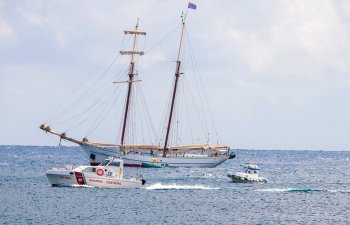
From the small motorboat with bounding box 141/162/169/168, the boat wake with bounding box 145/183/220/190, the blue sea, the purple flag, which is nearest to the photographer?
the blue sea

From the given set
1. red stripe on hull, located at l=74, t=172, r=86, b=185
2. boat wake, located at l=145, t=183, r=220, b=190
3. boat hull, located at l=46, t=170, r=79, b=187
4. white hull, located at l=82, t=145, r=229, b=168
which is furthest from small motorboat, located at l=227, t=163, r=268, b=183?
white hull, located at l=82, t=145, r=229, b=168

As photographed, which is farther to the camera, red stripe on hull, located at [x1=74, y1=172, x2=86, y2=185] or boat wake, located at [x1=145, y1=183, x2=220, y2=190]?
boat wake, located at [x1=145, y1=183, x2=220, y2=190]

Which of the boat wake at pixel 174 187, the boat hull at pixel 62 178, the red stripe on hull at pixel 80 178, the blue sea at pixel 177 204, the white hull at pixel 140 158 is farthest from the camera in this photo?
the white hull at pixel 140 158

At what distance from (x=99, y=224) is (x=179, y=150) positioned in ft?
260

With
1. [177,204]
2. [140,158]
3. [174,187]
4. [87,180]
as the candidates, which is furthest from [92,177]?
[140,158]

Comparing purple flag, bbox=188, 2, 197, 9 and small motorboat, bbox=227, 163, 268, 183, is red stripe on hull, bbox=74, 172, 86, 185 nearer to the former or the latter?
small motorboat, bbox=227, 163, 268, 183

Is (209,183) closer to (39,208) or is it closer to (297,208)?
(297,208)

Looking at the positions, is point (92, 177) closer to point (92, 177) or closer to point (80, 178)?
point (92, 177)

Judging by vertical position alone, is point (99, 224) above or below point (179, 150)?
below

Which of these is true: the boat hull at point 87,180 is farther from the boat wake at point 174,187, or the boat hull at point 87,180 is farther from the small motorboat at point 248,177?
the small motorboat at point 248,177

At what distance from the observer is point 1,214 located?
62562 mm

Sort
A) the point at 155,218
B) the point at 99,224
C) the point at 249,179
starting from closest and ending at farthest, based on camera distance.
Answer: the point at 99,224 < the point at 155,218 < the point at 249,179

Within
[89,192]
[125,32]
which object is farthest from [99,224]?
[125,32]

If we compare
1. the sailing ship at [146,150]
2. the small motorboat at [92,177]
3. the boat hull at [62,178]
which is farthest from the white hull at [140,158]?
the small motorboat at [92,177]
